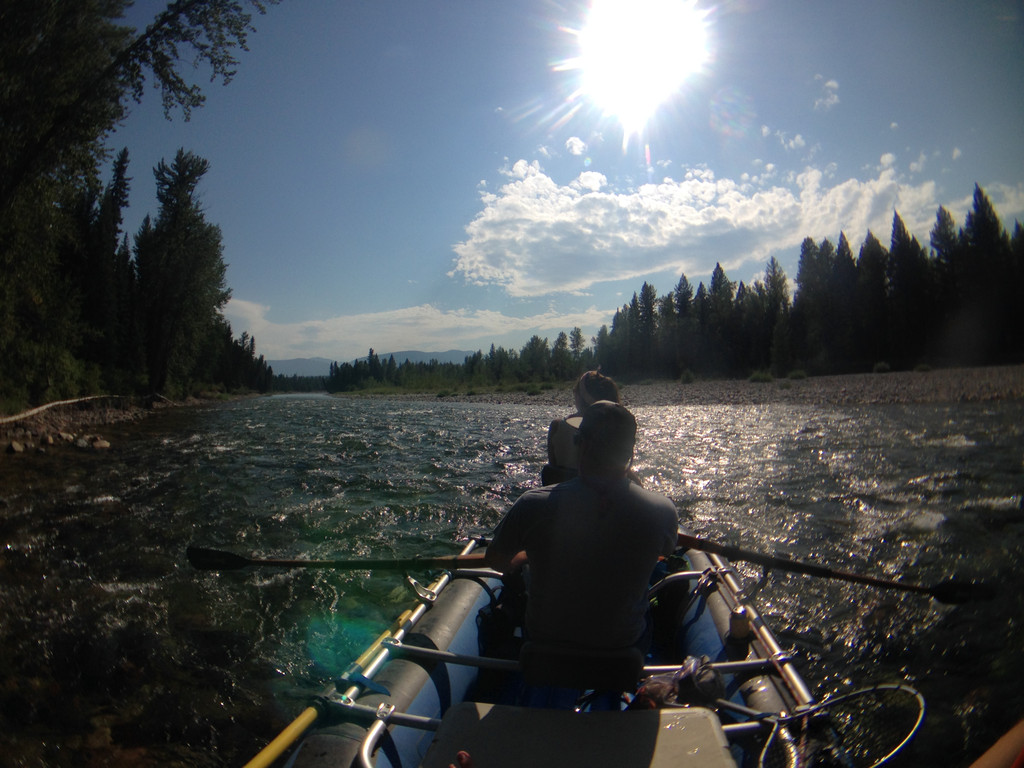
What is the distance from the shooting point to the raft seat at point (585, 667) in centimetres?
227

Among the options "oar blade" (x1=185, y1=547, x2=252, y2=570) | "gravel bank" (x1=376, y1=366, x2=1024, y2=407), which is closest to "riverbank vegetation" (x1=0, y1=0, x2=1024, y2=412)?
"gravel bank" (x1=376, y1=366, x2=1024, y2=407)

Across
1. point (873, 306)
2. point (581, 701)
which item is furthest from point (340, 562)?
point (873, 306)

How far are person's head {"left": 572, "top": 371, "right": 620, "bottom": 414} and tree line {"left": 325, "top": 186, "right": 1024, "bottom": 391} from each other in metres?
39.8

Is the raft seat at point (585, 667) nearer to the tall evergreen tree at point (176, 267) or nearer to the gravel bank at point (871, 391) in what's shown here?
the gravel bank at point (871, 391)

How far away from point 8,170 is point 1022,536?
24275 mm

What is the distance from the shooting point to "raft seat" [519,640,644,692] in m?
2.27

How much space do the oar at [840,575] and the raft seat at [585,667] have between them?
67.4 inches

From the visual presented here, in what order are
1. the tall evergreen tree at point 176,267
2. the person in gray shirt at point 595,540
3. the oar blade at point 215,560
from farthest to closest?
the tall evergreen tree at point 176,267 < the oar blade at point 215,560 < the person in gray shirt at point 595,540

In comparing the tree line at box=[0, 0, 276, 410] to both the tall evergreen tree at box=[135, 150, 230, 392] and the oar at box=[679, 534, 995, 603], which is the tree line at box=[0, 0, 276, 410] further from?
the oar at box=[679, 534, 995, 603]

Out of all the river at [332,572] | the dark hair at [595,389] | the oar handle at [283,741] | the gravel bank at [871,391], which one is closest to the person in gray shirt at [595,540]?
the oar handle at [283,741]

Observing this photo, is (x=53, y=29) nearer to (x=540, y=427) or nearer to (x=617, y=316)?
(x=540, y=427)

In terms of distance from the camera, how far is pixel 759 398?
114 feet

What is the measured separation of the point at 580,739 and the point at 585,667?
45 centimetres

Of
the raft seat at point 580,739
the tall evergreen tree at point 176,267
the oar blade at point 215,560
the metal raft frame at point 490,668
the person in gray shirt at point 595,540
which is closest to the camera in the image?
the raft seat at point 580,739
